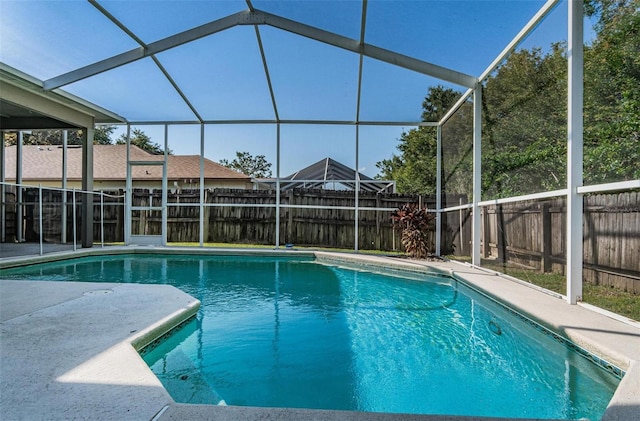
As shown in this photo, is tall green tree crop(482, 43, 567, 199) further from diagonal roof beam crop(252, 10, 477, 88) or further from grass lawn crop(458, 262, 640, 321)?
grass lawn crop(458, 262, 640, 321)

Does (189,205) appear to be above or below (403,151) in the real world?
below

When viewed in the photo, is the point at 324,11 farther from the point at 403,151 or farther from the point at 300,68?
the point at 403,151

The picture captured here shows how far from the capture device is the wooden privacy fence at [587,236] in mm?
3332

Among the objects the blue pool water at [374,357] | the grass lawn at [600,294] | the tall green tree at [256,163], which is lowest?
the blue pool water at [374,357]

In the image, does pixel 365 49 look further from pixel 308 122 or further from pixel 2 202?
pixel 2 202

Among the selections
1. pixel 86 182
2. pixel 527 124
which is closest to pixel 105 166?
pixel 86 182

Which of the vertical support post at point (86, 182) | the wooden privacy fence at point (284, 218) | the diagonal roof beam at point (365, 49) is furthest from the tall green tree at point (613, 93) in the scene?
the vertical support post at point (86, 182)

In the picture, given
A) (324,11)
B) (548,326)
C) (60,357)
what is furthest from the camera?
(324,11)

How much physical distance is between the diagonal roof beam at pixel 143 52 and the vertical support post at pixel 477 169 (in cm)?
452

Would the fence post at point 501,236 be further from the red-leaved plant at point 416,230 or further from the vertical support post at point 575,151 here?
the red-leaved plant at point 416,230

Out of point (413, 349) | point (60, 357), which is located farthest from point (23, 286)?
point (413, 349)

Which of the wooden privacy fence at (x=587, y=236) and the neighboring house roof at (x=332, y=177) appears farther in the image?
the neighboring house roof at (x=332, y=177)

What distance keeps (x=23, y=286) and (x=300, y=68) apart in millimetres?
5977

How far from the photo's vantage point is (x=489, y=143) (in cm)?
621
